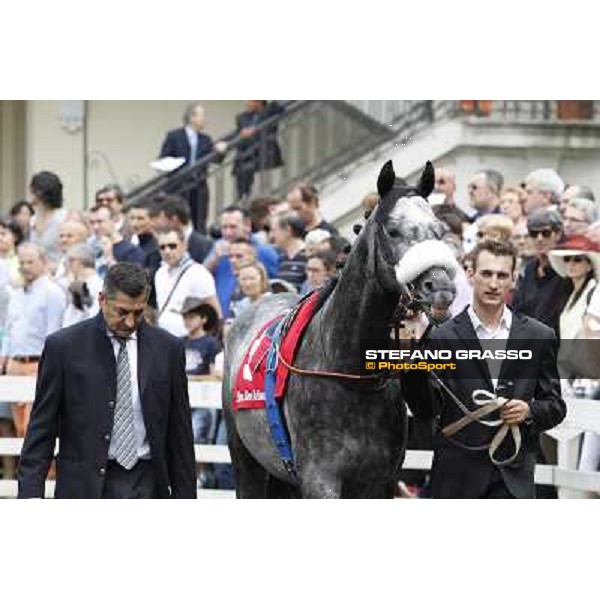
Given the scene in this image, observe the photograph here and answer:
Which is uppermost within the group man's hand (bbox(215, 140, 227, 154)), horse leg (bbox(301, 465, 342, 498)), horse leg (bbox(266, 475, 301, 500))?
man's hand (bbox(215, 140, 227, 154))

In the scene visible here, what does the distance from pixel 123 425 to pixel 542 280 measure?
3.88 meters

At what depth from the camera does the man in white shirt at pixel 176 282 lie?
13641mm

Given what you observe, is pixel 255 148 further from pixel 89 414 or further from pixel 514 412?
pixel 89 414

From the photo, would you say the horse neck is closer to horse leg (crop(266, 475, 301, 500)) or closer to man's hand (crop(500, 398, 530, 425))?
man's hand (crop(500, 398, 530, 425))

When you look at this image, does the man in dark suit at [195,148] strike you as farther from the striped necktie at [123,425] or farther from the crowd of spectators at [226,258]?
the striped necktie at [123,425]

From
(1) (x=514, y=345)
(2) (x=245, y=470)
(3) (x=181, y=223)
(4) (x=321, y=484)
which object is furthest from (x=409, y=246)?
(3) (x=181, y=223)

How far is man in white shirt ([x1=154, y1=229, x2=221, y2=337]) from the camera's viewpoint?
1364 cm

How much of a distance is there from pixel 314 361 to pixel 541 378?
116 cm

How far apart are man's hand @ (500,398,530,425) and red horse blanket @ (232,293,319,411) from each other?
3.44ft

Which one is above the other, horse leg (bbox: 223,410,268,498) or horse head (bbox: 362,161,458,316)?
horse head (bbox: 362,161,458,316)

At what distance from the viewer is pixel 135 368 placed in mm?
9133

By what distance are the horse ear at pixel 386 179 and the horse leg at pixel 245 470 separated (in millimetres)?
2132

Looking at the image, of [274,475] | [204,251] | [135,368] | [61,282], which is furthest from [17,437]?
[135,368]

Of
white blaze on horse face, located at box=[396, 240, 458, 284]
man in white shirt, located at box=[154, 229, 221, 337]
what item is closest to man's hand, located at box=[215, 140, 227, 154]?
man in white shirt, located at box=[154, 229, 221, 337]
